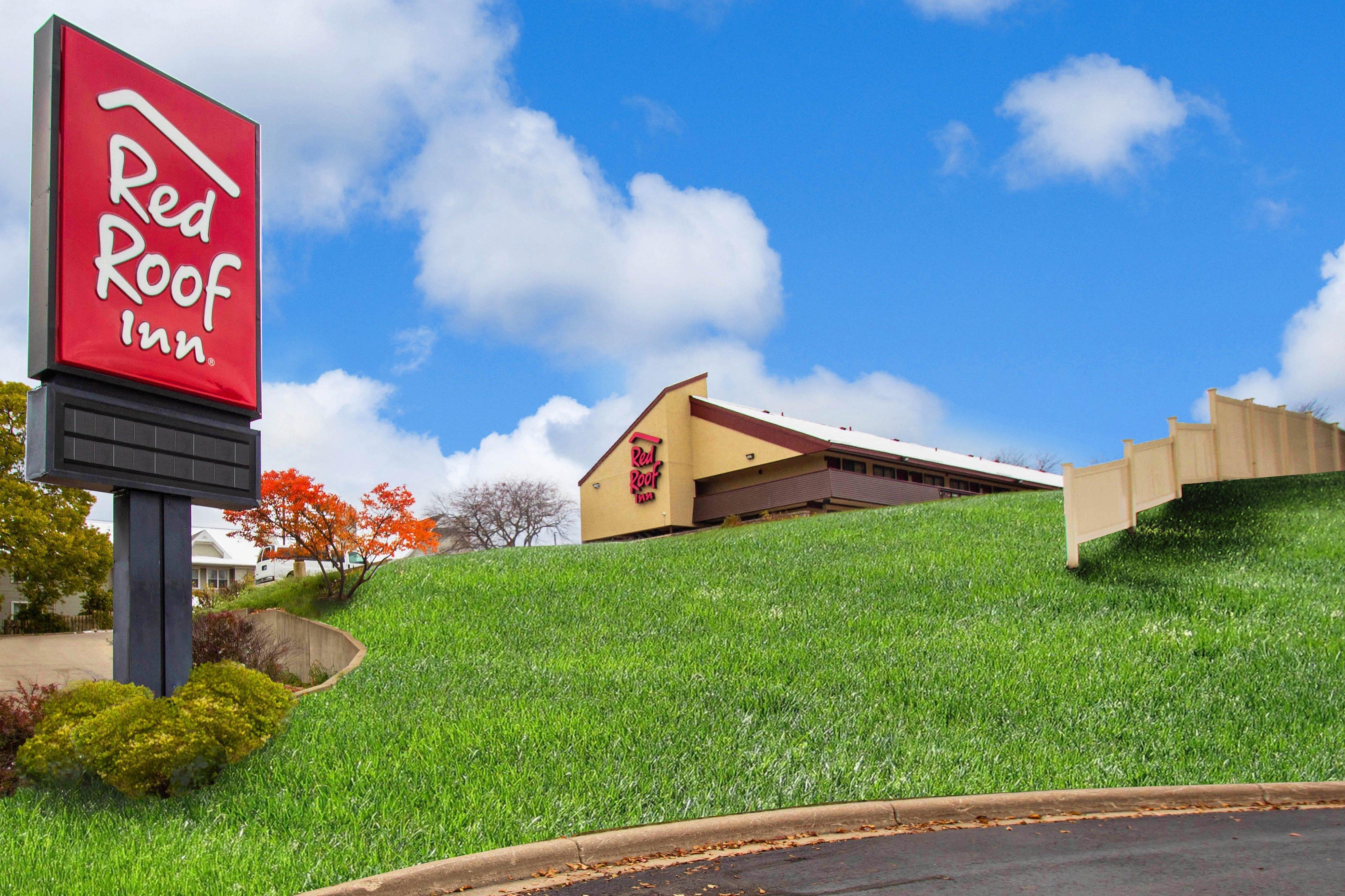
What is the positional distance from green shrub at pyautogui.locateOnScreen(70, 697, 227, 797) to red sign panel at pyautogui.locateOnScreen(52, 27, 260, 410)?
393 centimetres

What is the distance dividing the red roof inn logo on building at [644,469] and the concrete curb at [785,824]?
36692 millimetres

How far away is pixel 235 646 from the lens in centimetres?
1892

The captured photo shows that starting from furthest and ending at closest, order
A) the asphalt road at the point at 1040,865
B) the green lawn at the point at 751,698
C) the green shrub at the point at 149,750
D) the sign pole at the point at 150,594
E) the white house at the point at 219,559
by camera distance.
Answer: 1. the white house at the point at 219,559
2. the sign pole at the point at 150,594
3. the green shrub at the point at 149,750
4. the green lawn at the point at 751,698
5. the asphalt road at the point at 1040,865

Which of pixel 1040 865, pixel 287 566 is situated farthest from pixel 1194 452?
pixel 287 566

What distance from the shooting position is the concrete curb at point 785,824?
7039mm

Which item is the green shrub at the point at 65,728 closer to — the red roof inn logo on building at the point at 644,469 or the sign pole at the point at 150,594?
the sign pole at the point at 150,594

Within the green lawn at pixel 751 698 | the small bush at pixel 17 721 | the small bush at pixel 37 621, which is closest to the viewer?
the green lawn at pixel 751 698

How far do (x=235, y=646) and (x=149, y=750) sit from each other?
10197mm

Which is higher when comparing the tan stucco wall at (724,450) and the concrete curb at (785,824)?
the tan stucco wall at (724,450)

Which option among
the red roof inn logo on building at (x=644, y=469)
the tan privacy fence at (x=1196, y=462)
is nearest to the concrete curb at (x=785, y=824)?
the tan privacy fence at (x=1196, y=462)

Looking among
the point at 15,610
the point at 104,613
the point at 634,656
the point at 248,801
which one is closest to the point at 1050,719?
the point at 634,656

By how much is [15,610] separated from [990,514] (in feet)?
134

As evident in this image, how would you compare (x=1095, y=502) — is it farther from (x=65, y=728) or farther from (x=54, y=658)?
(x=54, y=658)

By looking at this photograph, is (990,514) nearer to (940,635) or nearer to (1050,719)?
(940,635)
